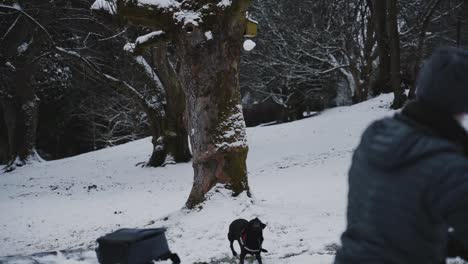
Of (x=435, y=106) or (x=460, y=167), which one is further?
(x=435, y=106)

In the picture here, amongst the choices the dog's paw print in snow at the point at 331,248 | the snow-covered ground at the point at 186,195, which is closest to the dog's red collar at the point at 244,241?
the snow-covered ground at the point at 186,195

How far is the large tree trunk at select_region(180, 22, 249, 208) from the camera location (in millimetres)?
7852

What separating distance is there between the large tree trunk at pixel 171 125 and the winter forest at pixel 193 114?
0.04 metres

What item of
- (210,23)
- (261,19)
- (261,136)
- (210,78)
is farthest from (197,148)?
(261,19)

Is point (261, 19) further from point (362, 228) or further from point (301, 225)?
point (362, 228)

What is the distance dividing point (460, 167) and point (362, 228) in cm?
45

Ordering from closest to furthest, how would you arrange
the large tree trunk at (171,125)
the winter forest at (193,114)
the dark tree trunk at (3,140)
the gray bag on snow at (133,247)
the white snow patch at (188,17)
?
the gray bag on snow at (133,247) → the white snow patch at (188,17) → the winter forest at (193,114) → the large tree trunk at (171,125) → the dark tree trunk at (3,140)

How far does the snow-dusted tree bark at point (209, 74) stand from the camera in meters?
7.77

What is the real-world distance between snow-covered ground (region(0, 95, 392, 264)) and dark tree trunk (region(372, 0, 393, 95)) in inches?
50.6

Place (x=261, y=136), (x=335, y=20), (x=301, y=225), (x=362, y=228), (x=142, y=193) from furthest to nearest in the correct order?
1. (x=335, y=20)
2. (x=261, y=136)
3. (x=142, y=193)
4. (x=301, y=225)
5. (x=362, y=228)

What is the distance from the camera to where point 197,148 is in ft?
26.6

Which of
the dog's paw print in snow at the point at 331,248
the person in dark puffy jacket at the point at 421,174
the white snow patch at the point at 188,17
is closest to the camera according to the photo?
the person in dark puffy jacket at the point at 421,174

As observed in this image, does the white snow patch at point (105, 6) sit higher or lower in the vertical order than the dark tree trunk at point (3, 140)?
higher

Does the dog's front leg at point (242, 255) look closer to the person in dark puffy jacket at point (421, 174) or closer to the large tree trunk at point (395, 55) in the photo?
the person in dark puffy jacket at point (421, 174)
